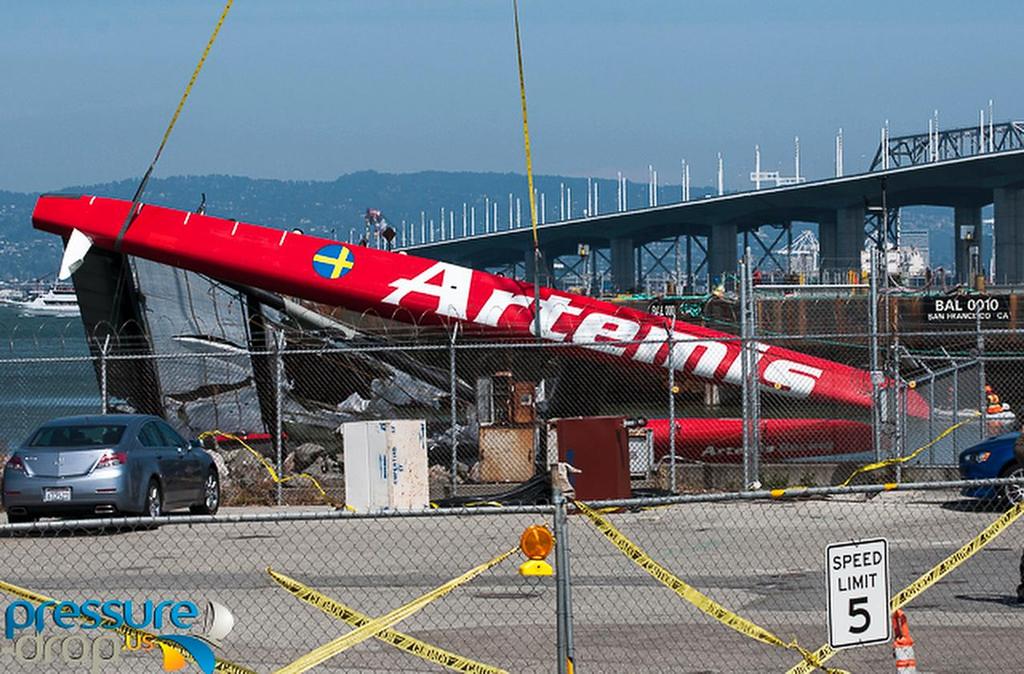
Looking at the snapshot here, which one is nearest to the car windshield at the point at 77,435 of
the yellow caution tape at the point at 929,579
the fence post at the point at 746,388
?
the fence post at the point at 746,388

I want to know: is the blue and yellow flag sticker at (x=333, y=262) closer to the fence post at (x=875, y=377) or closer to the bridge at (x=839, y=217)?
the fence post at (x=875, y=377)

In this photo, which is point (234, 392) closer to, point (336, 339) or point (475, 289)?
point (336, 339)

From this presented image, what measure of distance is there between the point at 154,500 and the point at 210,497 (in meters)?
1.66

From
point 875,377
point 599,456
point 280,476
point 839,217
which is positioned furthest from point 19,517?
point 839,217

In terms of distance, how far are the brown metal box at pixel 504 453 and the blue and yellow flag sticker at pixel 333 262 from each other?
23.5 ft

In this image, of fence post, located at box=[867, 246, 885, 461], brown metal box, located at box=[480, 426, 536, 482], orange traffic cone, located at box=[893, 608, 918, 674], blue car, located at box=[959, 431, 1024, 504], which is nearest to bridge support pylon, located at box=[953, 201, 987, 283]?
fence post, located at box=[867, 246, 885, 461]

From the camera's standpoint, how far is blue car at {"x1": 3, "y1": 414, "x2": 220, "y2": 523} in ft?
57.4

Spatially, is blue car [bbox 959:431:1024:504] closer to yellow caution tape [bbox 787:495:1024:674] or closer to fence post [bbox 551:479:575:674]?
yellow caution tape [bbox 787:495:1024:674]

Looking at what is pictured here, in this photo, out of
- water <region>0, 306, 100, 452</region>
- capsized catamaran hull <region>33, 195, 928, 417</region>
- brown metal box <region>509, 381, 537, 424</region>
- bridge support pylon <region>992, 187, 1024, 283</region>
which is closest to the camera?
brown metal box <region>509, 381, 537, 424</region>

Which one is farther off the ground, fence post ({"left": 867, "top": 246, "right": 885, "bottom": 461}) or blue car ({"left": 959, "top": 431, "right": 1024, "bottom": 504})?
fence post ({"left": 867, "top": 246, "right": 885, "bottom": 461})

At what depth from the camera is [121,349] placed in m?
31.8

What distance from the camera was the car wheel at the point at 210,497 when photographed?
64.6 ft

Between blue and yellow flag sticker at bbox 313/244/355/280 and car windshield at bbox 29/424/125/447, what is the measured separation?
1144cm

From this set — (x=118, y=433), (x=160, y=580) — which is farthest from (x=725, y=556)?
(x=118, y=433)
